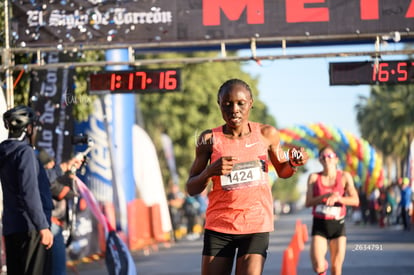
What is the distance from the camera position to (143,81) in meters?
12.9

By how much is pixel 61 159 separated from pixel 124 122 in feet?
16.8

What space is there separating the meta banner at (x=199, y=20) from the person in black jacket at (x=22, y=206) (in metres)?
5.79

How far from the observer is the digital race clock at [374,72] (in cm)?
1265

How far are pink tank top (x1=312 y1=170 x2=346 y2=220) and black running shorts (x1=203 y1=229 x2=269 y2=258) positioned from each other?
14.8 ft

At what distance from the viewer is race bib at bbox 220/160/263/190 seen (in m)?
6.39

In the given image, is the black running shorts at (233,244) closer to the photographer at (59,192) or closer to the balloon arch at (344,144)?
the photographer at (59,192)

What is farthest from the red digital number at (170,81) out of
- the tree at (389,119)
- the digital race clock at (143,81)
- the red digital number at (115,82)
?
the tree at (389,119)

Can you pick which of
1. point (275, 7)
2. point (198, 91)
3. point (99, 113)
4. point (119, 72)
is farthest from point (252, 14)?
point (198, 91)

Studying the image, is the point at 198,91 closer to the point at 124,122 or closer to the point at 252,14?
the point at 124,122

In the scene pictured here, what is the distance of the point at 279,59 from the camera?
1262 cm

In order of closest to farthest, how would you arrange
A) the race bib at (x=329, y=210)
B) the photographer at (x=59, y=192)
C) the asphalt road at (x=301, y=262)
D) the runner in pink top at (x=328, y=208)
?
the photographer at (x=59, y=192) → the runner in pink top at (x=328, y=208) → the race bib at (x=329, y=210) → the asphalt road at (x=301, y=262)

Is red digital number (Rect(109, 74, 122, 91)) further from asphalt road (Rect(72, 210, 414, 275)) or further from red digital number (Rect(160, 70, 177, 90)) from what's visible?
asphalt road (Rect(72, 210, 414, 275))

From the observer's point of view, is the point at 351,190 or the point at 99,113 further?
the point at 99,113

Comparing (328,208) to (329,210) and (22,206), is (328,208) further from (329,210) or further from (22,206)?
(22,206)
